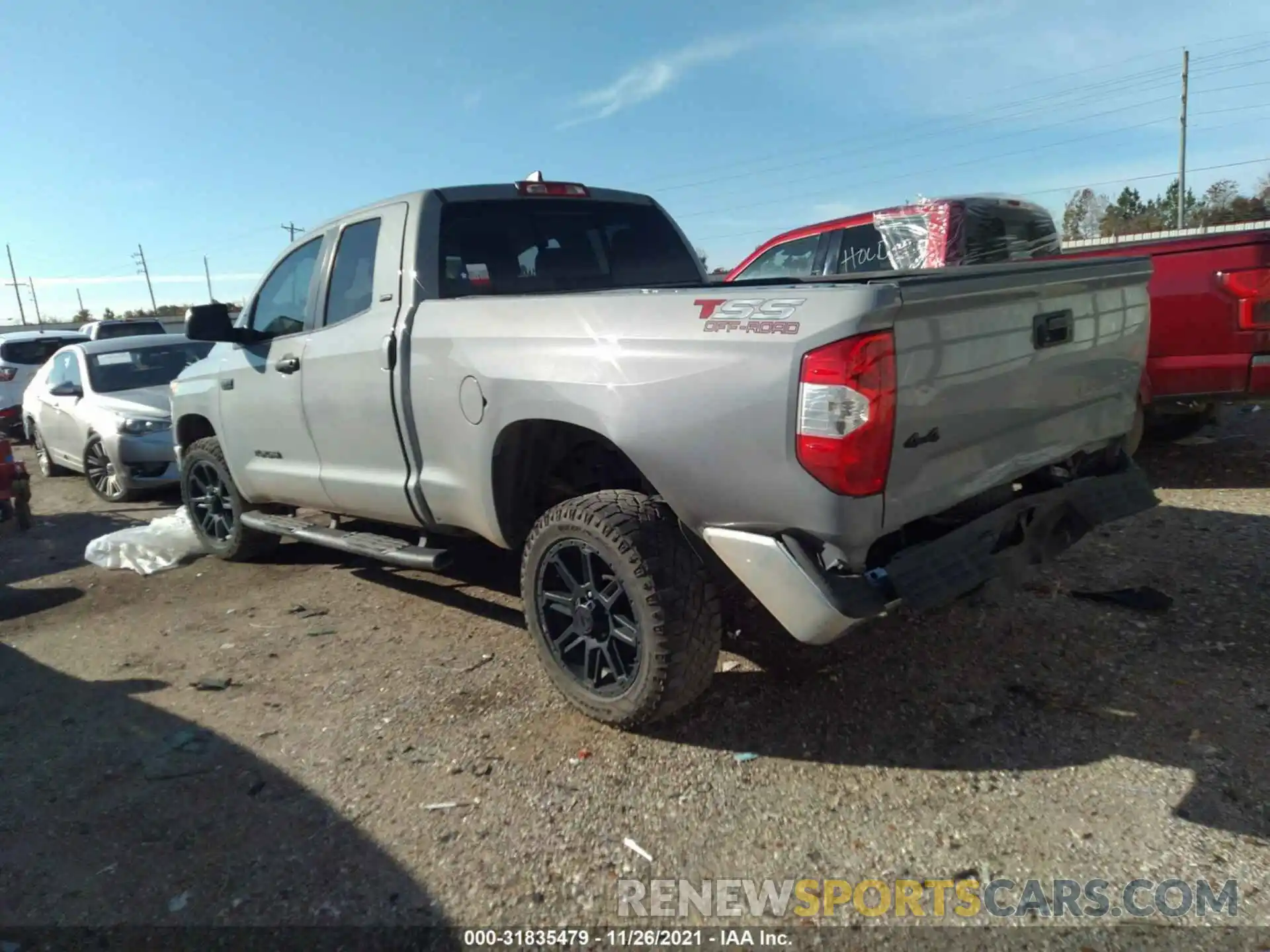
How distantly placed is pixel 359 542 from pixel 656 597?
1992 mm

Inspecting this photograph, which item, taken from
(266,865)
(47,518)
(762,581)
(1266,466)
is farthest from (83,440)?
(1266,466)

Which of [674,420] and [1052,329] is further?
[1052,329]

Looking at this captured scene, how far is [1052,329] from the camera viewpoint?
3.11m

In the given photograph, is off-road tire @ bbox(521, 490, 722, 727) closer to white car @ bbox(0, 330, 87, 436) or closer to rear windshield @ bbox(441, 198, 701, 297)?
rear windshield @ bbox(441, 198, 701, 297)

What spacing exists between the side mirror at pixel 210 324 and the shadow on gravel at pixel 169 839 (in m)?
2.01

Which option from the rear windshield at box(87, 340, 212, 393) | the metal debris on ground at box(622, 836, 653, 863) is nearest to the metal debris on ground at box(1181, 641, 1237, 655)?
the metal debris on ground at box(622, 836, 653, 863)

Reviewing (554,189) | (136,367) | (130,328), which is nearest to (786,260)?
(554,189)

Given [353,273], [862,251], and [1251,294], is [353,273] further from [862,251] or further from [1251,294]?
[1251,294]

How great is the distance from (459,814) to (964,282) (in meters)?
2.26

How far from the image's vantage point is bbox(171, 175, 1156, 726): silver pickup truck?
2596 millimetres

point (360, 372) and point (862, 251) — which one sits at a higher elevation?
point (862, 251)

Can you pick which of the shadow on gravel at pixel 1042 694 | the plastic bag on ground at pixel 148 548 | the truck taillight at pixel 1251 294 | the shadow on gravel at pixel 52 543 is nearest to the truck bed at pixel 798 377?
the shadow on gravel at pixel 1042 694

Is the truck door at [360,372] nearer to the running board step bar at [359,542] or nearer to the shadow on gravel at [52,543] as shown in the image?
the running board step bar at [359,542]

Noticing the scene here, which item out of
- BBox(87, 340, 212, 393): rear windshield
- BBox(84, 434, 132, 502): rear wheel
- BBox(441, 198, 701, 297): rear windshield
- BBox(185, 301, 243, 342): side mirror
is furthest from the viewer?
BBox(87, 340, 212, 393): rear windshield
